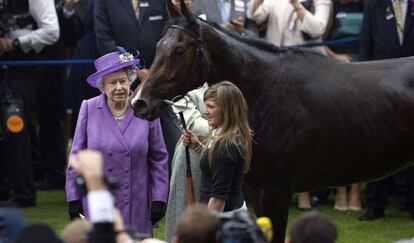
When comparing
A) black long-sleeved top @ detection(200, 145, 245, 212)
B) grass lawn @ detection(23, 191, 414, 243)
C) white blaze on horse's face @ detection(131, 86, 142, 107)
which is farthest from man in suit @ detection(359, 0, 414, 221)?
black long-sleeved top @ detection(200, 145, 245, 212)

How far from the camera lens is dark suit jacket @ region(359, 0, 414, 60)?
467 inches

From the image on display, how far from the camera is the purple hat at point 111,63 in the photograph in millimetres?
8141

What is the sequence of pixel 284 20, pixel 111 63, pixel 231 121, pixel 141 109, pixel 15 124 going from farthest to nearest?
pixel 284 20 < pixel 15 124 < pixel 141 109 < pixel 111 63 < pixel 231 121

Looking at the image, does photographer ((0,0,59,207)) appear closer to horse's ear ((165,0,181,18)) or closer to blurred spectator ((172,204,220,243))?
horse's ear ((165,0,181,18))

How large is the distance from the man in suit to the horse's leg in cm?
311

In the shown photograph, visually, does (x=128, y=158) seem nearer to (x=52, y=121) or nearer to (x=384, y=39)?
(x=384, y=39)

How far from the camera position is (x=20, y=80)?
1249 cm

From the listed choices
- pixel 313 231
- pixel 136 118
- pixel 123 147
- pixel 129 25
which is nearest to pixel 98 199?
pixel 313 231

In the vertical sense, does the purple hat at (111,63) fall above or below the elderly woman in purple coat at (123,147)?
above

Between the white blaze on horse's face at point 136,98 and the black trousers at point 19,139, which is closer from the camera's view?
the white blaze on horse's face at point 136,98

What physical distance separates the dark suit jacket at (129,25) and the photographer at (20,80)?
2.63 feet

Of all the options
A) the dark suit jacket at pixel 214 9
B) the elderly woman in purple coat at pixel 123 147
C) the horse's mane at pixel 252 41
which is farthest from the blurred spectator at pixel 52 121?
the elderly woman in purple coat at pixel 123 147

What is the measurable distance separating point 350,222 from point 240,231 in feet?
20.3

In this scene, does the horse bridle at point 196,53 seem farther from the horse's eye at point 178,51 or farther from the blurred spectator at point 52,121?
the blurred spectator at point 52,121
